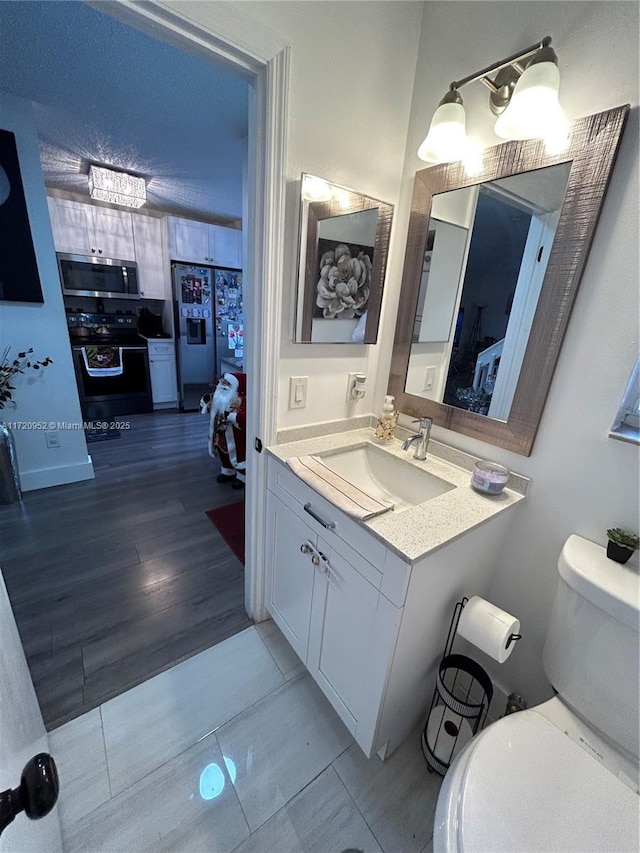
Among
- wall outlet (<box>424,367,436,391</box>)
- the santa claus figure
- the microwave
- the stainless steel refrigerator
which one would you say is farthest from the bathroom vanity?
the microwave

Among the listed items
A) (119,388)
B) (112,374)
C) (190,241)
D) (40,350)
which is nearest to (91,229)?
(190,241)

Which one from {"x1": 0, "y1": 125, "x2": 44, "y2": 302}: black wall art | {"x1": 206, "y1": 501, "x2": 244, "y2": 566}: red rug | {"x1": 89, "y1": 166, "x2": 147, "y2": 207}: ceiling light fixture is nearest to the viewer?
{"x1": 0, "y1": 125, "x2": 44, "y2": 302}: black wall art

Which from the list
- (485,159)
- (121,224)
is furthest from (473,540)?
(121,224)

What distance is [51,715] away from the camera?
48.3 inches

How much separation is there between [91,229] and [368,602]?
4.52 m

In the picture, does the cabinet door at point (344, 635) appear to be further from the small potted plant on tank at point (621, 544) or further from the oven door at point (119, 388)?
the oven door at point (119, 388)

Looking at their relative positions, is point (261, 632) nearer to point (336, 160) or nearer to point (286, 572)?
point (286, 572)

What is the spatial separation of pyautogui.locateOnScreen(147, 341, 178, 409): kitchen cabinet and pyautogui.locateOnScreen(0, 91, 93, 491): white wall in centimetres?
174

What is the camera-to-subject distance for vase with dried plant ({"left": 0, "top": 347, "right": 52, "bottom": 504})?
2.22 m

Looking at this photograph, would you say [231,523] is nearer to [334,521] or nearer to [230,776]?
[230,776]

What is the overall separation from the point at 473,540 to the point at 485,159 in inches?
48.5

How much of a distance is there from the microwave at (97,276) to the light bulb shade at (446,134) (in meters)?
3.89

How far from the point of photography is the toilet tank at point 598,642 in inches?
32.6

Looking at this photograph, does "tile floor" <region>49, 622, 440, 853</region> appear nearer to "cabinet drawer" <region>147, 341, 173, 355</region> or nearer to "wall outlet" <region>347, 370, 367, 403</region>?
"wall outlet" <region>347, 370, 367, 403</region>
